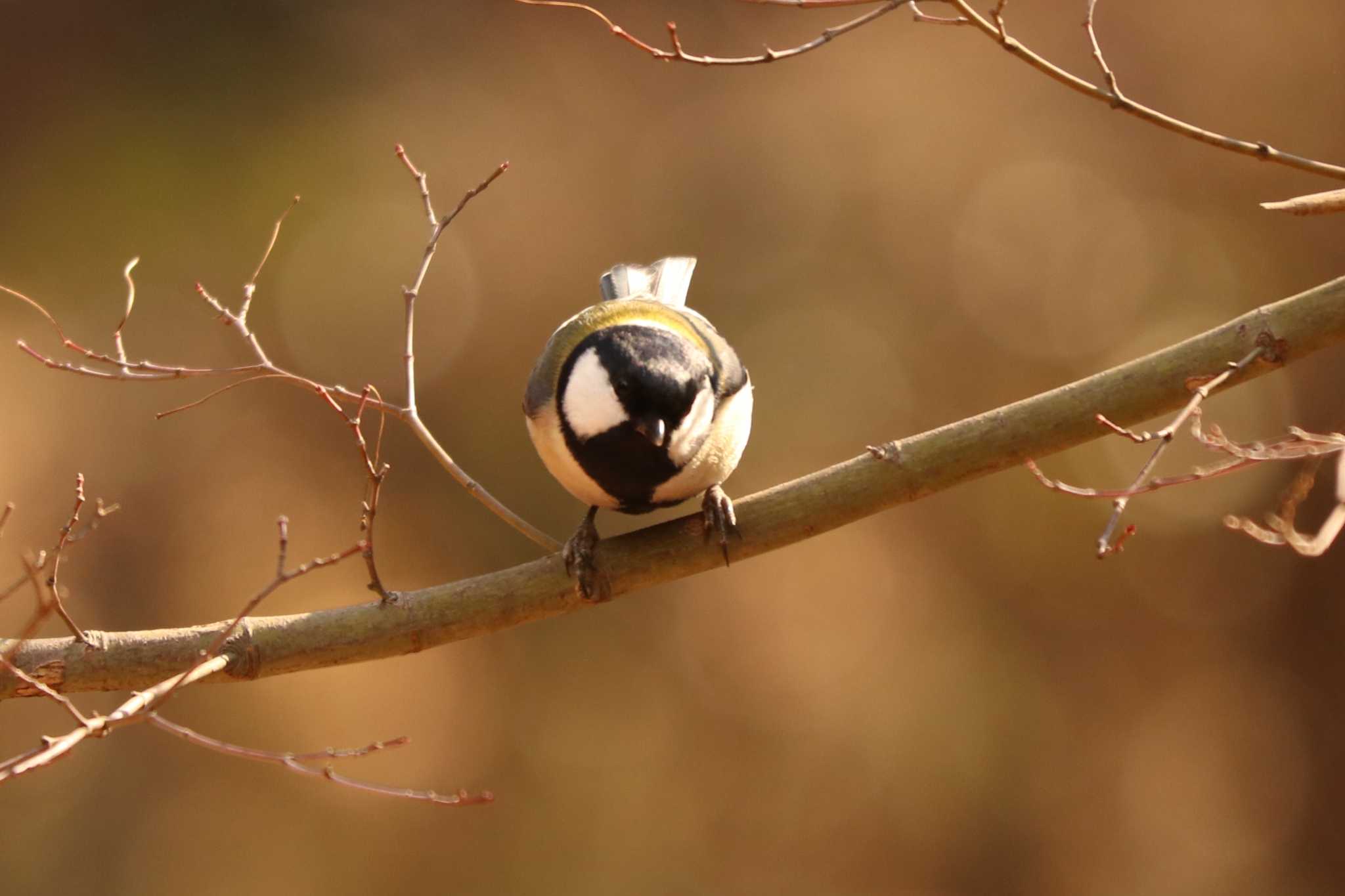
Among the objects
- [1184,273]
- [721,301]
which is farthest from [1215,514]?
[721,301]

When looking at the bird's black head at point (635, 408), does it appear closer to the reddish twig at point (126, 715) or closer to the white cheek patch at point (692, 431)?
the white cheek patch at point (692, 431)

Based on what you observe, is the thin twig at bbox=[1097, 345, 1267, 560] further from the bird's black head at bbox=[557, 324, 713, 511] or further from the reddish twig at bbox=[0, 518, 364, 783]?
the reddish twig at bbox=[0, 518, 364, 783]

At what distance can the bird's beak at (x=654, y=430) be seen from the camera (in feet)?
6.75

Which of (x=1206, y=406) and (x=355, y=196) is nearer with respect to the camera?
(x=1206, y=406)

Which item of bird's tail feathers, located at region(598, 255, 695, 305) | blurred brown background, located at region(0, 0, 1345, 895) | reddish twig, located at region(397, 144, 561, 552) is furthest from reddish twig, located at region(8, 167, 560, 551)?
blurred brown background, located at region(0, 0, 1345, 895)

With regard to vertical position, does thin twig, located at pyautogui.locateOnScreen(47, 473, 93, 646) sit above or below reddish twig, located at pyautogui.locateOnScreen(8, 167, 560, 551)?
below

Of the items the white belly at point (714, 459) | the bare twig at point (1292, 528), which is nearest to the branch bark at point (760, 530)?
the white belly at point (714, 459)

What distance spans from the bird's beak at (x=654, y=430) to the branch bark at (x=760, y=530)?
0.17 m

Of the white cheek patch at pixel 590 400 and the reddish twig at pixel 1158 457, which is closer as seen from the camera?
the reddish twig at pixel 1158 457

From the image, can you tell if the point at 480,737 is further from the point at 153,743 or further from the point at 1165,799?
the point at 1165,799

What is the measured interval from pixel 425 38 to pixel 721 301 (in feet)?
5.91

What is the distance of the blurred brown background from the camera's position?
462 cm

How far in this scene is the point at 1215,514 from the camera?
16.3 feet

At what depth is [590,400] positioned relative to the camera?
7.08 ft
